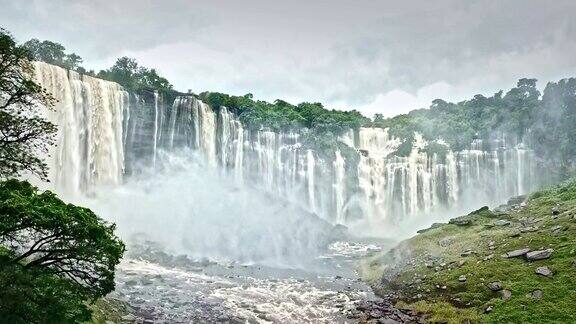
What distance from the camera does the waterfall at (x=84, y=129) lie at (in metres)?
45.2

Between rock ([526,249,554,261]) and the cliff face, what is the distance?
145 ft

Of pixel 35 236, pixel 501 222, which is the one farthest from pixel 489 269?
pixel 35 236

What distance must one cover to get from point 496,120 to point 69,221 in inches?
3036

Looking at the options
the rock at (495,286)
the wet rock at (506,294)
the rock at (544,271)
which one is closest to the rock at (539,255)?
the rock at (544,271)

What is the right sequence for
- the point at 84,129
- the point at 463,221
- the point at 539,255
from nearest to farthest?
the point at 539,255
the point at 463,221
the point at 84,129

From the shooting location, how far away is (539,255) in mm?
24641

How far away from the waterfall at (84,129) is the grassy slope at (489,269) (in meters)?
32.6

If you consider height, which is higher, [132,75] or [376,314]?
[132,75]

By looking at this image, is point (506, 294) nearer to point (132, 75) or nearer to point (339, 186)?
point (339, 186)

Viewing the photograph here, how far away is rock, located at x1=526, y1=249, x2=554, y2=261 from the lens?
Answer: 24.3m

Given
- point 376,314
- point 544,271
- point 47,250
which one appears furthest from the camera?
point 376,314

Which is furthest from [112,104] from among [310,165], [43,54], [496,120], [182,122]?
[496,120]

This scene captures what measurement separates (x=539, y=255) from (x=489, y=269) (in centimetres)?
284

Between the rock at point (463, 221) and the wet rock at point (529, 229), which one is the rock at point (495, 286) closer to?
the wet rock at point (529, 229)
